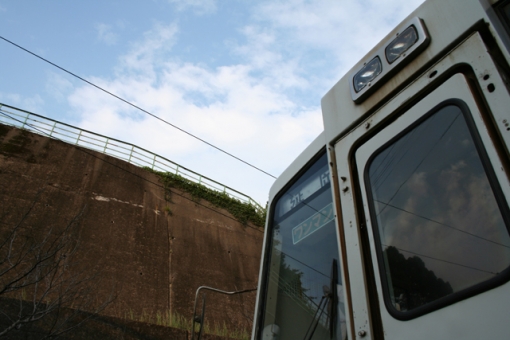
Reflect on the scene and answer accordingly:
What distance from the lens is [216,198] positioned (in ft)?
51.4

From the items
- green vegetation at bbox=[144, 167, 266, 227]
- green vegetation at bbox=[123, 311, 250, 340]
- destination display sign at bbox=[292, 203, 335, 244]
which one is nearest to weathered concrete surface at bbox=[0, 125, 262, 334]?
green vegetation at bbox=[123, 311, 250, 340]

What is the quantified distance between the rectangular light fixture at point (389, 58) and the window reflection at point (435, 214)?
291 mm

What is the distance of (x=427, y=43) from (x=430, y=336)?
1075mm

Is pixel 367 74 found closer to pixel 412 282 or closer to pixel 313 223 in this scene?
pixel 313 223

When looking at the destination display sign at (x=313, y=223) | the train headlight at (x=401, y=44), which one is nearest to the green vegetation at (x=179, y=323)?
the destination display sign at (x=313, y=223)

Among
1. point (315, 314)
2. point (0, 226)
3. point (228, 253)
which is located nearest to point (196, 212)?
point (228, 253)

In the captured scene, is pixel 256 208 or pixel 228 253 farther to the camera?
pixel 256 208

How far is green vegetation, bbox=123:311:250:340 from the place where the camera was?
383 inches

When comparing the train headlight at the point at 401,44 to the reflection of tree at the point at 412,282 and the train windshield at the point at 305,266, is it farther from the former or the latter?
the reflection of tree at the point at 412,282

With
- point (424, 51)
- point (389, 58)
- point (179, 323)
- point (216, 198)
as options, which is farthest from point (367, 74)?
point (216, 198)

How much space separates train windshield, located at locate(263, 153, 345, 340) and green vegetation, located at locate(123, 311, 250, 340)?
787cm

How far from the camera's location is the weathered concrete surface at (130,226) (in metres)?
10.6

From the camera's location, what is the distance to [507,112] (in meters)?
1.28

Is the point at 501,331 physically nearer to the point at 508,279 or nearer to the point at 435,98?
the point at 508,279
